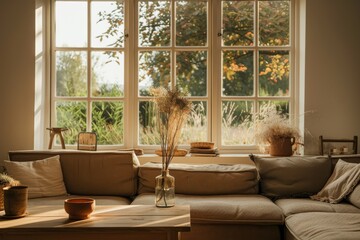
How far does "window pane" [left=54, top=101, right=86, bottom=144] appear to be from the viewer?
4.88 meters

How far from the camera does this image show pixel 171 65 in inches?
192

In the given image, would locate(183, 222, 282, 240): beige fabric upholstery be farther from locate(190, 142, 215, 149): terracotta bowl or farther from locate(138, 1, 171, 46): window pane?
locate(138, 1, 171, 46): window pane

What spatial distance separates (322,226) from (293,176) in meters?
1.18

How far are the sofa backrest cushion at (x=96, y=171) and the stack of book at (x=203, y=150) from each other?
0.76 metres

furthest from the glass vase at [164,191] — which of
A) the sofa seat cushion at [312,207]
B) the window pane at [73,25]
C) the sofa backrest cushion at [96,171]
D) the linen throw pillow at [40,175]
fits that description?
the window pane at [73,25]

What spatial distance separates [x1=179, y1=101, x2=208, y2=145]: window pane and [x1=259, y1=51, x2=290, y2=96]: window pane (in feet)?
2.16

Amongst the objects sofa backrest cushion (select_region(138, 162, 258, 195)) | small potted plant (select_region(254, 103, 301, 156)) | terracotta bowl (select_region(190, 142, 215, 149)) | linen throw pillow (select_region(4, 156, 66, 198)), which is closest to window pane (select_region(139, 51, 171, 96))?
terracotta bowl (select_region(190, 142, 215, 149))

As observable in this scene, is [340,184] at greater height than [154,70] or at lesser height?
lesser

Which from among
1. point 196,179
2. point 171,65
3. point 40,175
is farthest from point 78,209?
point 171,65

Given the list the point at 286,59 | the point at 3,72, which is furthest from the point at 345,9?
the point at 3,72

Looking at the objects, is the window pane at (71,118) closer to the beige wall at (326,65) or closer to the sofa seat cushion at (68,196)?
the beige wall at (326,65)

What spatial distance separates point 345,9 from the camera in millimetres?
4641

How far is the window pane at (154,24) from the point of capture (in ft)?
16.1

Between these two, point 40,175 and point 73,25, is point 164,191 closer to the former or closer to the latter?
point 40,175
